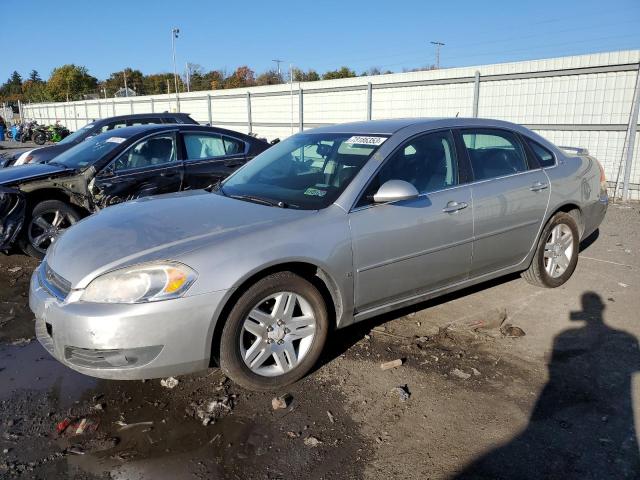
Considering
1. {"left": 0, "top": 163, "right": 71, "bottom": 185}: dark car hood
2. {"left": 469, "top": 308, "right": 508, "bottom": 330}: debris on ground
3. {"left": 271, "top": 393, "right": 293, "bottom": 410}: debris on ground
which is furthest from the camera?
{"left": 0, "top": 163, "right": 71, "bottom": 185}: dark car hood

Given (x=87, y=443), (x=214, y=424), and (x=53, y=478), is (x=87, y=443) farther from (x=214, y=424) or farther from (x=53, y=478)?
(x=214, y=424)

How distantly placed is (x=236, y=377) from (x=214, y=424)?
296mm

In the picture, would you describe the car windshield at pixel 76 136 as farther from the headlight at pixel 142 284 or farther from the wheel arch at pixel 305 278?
the wheel arch at pixel 305 278

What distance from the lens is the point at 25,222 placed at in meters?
6.12

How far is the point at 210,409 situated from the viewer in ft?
10.0

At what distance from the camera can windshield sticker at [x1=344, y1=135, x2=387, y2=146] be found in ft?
12.5

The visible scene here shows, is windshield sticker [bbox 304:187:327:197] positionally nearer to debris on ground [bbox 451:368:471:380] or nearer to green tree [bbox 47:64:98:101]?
debris on ground [bbox 451:368:471:380]

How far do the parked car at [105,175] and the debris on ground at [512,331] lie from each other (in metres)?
4.65

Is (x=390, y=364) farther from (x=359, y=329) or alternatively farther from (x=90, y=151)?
(x=90, y=151)

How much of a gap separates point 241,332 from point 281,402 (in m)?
0.51

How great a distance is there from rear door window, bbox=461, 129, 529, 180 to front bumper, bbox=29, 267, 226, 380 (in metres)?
2.50

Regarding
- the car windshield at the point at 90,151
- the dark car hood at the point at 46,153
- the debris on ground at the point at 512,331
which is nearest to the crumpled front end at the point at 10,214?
the car windshield at the point at 90,151

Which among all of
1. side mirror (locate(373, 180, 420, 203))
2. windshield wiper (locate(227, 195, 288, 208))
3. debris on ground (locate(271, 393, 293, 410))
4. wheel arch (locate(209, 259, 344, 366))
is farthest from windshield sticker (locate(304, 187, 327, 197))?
debris on ground (locate(271, 393, 293, 410))

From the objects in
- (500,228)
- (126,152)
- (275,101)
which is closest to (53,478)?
(500,228)
